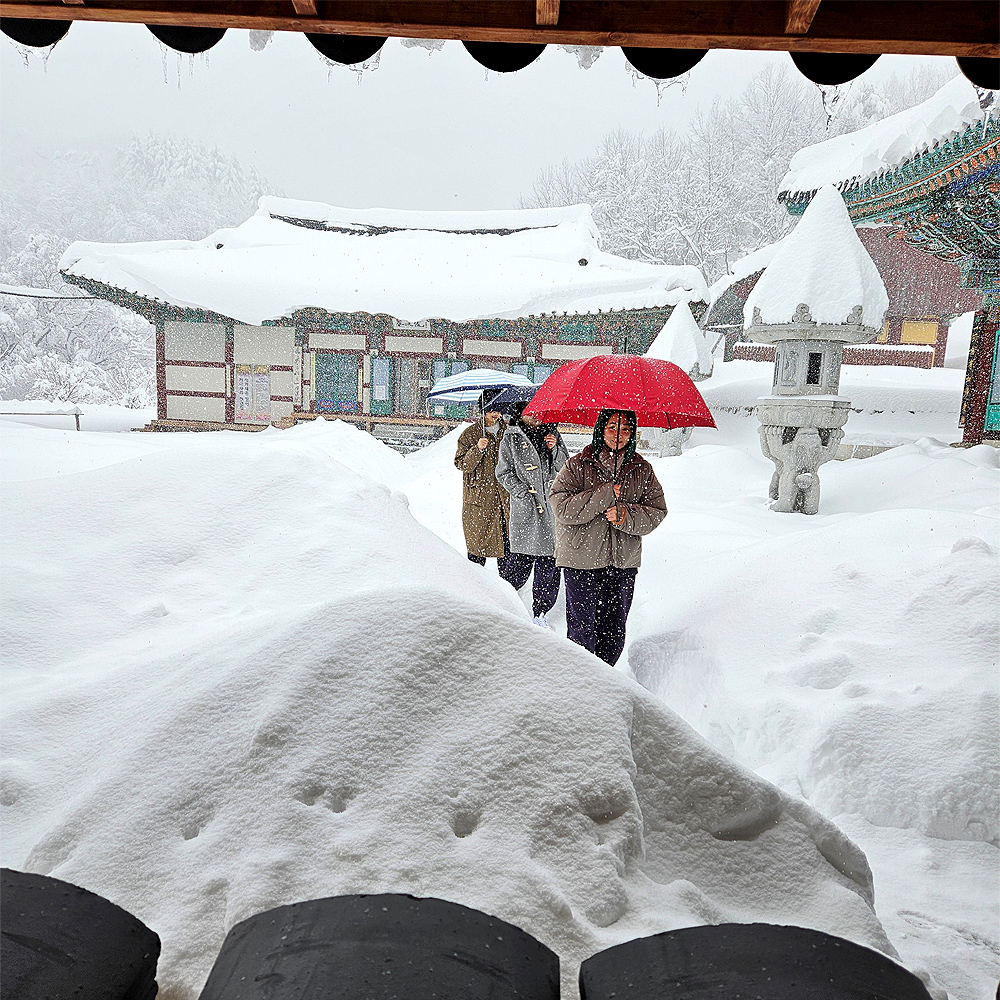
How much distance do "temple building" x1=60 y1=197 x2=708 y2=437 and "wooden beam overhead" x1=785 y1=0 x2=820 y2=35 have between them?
13316mm

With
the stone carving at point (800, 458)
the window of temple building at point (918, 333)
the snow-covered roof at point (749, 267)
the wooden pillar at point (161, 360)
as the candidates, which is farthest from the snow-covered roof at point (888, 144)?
the wooden pillar at point (161, 360)

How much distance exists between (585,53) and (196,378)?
16.4 m

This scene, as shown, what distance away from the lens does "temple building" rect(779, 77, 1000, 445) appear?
682 centimetres

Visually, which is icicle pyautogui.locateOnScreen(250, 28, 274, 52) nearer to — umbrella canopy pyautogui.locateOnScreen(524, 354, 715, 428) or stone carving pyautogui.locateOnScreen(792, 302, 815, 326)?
umbrella canopy pyautogui.locateOnScreen(524, 354, 715, 428)

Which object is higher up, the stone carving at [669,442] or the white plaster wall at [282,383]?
the white plaster wall at [282,383]

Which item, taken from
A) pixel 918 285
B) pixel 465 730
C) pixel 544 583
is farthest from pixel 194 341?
pixel 918 285

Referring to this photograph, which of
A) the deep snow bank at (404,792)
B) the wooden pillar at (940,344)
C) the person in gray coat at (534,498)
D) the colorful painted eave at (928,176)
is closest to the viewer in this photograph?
the deep snow bank at (404,792)

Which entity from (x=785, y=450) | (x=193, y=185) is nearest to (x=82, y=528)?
(x=785, y=450)

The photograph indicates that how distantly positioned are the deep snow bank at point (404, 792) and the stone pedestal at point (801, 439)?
23.2ft

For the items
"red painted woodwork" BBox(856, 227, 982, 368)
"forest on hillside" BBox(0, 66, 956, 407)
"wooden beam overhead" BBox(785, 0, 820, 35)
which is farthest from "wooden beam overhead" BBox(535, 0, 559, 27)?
"forest on hillside" BBox(0, 66, 956, 407)

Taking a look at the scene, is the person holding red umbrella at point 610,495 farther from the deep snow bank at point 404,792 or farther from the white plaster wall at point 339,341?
the white plaster wall at point 339,341

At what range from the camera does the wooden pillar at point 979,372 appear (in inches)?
390

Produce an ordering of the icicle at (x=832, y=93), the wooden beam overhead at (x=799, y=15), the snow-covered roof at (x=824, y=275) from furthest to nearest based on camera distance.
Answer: the snow-covered roof at (x=824, y=275)
the icicle at (x=832, y=93)
the wooden beam overhead at (x=799, y=15)

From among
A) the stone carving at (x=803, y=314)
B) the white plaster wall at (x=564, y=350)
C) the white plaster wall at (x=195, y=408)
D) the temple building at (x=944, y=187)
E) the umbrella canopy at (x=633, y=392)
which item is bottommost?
the white plaster wall at (x=195, y=408)
